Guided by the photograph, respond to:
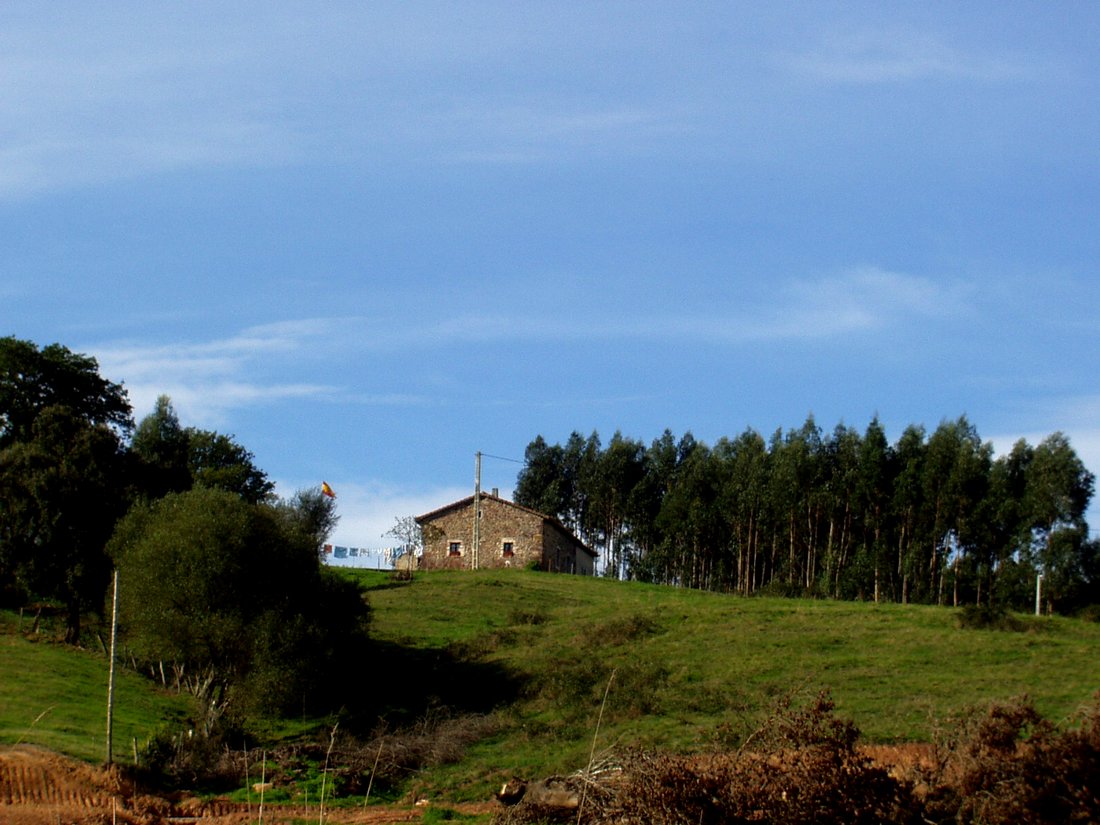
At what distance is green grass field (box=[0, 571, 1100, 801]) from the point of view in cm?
2906

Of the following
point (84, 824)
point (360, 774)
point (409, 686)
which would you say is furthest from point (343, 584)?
point (84, 824)

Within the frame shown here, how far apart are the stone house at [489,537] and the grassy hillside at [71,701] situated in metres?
38.6

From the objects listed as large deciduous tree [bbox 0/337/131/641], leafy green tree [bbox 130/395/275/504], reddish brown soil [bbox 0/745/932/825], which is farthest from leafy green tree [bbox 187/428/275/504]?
reddish brown soil [bbox 0/745/932/825]

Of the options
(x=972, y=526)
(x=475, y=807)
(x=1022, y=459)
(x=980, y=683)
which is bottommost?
(x=475, y=807)

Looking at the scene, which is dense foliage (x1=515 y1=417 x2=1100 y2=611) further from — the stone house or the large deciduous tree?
the large deciduous tree

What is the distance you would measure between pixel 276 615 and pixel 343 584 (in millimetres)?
5434

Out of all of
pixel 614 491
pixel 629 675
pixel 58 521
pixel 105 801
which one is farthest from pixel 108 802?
pixel 614 491

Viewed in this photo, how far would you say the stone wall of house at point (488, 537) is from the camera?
7700cm

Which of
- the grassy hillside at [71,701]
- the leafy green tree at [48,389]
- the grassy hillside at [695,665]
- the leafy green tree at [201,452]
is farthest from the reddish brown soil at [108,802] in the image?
the leafy green tree at [201,452]

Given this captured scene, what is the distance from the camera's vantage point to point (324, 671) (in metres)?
35.3

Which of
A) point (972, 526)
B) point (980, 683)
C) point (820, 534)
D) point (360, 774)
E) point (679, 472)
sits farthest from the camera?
point (679, 472)

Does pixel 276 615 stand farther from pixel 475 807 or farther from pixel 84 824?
pixel 84 824

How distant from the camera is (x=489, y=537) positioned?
255ft

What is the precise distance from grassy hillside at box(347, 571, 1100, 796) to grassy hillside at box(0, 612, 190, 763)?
27.0 feet
